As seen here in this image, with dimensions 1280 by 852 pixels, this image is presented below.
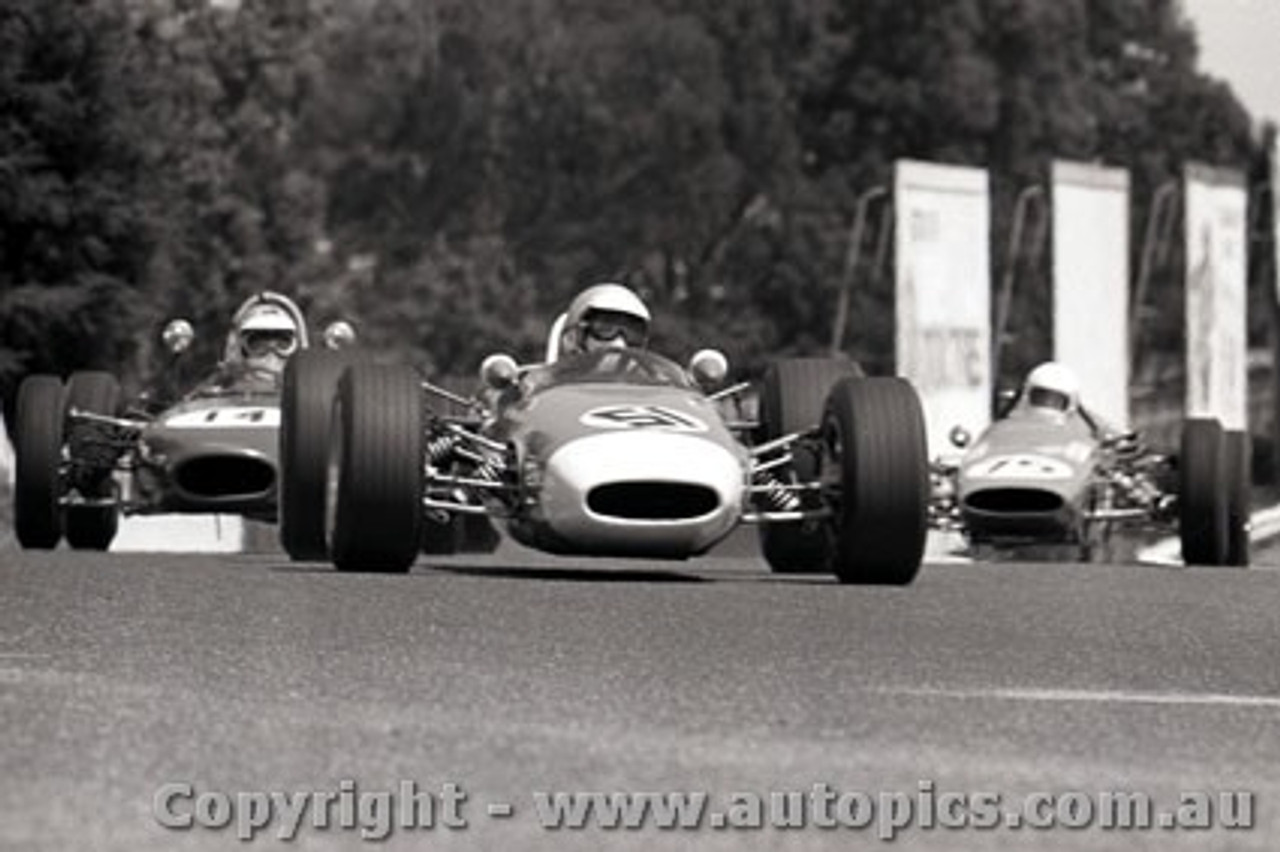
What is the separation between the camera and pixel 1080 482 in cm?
3045

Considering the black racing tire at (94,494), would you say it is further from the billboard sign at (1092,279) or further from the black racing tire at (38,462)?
the billboard sign at (1092,279)

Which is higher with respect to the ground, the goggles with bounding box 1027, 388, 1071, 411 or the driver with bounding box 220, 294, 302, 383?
the driver with bounding box 220, 294, 302, 383

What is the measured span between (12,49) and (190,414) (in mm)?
48244

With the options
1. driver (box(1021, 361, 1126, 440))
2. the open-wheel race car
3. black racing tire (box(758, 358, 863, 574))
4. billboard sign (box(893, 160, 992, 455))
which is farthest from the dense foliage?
the open-wheel race car

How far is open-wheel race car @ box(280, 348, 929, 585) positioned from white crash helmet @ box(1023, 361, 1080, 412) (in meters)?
11.0

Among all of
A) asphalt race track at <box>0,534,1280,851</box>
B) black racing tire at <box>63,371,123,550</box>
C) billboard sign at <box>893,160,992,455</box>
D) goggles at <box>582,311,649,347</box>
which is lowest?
asphalt race track at <box>0,534,1280,851</box>

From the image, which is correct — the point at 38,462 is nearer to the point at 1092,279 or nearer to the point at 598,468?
the point at 598,468

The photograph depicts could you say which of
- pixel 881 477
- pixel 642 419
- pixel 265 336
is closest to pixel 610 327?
pixel 642 419

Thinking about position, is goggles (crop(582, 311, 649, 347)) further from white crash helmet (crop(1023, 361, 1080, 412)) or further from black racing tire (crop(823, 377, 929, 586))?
white crash helmet (crop(1023, 361, 1080, 412))

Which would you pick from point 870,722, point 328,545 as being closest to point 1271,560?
point 328,545

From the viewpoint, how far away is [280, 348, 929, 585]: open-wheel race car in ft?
65.8

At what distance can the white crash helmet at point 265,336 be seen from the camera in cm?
3006

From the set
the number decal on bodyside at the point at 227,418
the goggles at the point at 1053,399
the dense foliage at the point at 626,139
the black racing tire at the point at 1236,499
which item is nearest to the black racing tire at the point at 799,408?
the black racing tire at the point at 1236,499

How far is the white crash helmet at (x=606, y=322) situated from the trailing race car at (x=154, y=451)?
549cm
